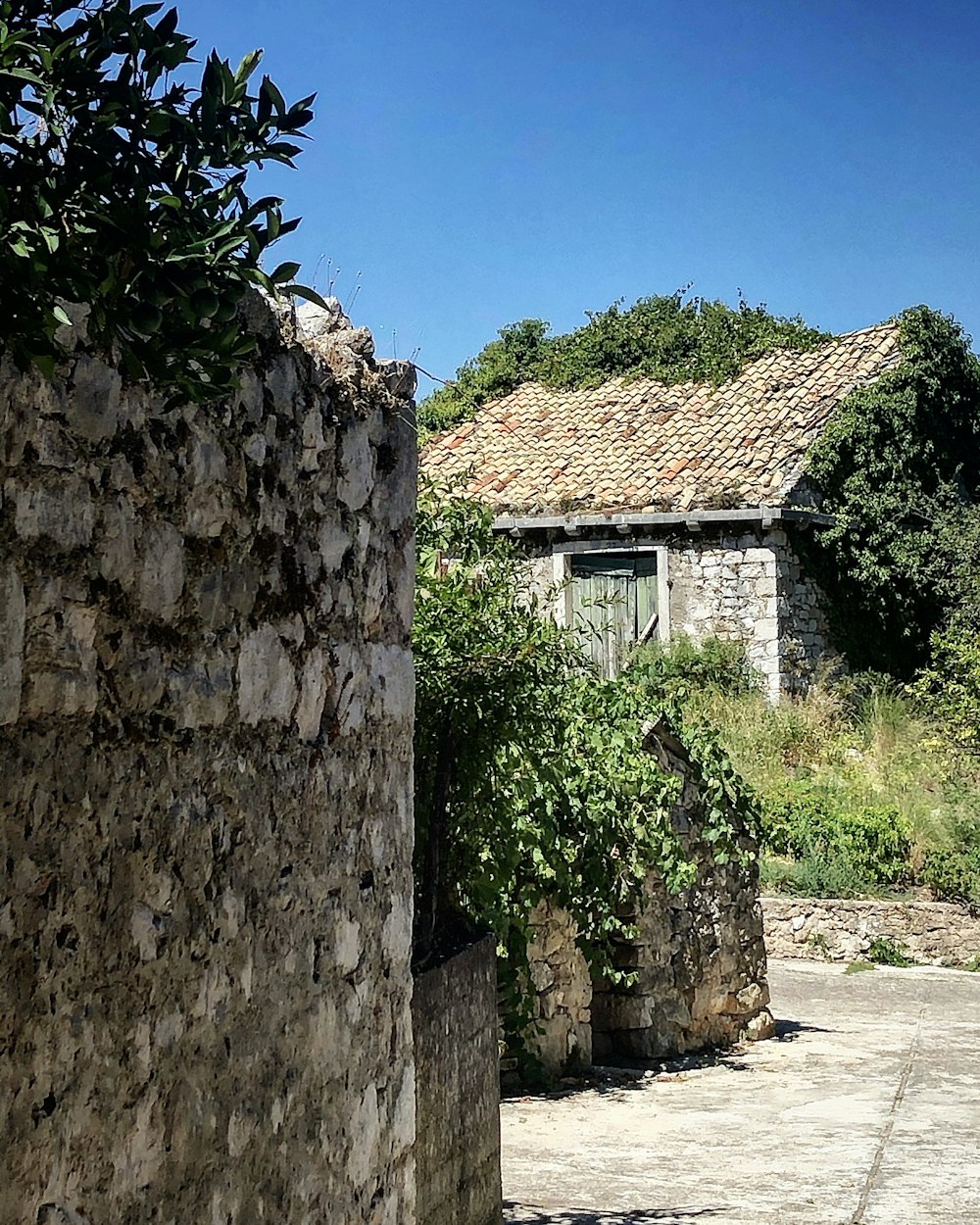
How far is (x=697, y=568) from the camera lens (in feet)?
55.1

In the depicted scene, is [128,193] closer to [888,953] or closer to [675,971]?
[675,971]

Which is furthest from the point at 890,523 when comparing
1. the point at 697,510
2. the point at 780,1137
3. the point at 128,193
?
the point at 128,193

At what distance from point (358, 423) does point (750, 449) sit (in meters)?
14.6

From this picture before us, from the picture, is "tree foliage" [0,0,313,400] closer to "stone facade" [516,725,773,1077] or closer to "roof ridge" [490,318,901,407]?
"stone facade" [516,725,773,1077]

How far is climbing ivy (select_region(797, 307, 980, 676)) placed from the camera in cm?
1700

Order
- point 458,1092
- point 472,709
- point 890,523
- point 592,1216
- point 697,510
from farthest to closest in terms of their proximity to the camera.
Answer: point 890,523
point 697,510
point 592,1216
point 472,709
point 458,1092

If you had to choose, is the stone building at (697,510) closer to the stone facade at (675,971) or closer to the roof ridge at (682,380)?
the roof ridge at (682,380)

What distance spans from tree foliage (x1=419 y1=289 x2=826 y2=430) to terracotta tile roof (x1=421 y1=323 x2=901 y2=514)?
11.1 inches

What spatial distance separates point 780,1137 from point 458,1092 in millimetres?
2918

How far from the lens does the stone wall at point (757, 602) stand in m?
16.3

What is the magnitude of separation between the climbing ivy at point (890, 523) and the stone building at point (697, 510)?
1.00ft

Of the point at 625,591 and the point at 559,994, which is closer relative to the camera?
the point at 559,994

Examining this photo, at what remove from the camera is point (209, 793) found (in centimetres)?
259

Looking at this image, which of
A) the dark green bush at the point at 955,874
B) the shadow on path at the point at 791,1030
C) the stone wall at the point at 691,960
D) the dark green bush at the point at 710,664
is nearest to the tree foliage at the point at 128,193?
the stone wall at the point at 691,960
